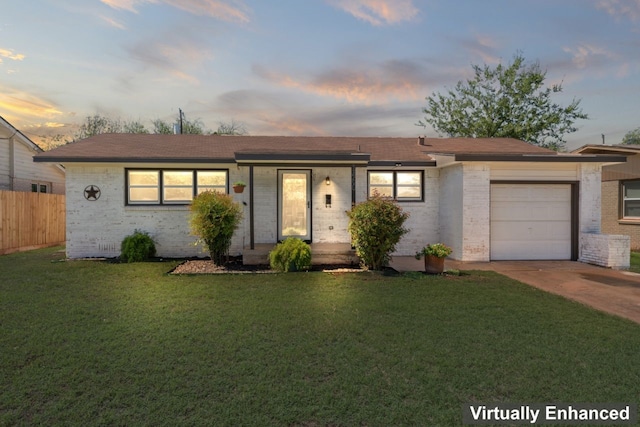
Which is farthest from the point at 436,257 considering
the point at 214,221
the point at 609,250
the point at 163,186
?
the point at 163,186

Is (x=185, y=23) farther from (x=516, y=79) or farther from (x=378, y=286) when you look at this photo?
(x=516, y=79)

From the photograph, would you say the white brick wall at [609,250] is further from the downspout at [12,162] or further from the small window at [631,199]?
the downspout at [12,162]

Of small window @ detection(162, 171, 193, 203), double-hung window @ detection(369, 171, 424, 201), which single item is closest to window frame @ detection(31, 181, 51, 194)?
small window @ detection(162, 171, 193, 203)

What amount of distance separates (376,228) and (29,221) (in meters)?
13.3

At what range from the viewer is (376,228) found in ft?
26.3

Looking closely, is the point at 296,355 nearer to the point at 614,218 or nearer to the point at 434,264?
the point at 434,264

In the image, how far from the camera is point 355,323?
4.72m

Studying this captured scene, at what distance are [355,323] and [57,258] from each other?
10.1 m

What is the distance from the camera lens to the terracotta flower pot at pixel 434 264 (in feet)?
26.4

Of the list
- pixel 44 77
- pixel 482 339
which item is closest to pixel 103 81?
pixel 44 77

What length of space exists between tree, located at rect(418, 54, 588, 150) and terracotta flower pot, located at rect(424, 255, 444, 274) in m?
21.7

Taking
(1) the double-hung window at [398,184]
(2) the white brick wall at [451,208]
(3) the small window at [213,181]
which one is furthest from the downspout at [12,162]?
(2) the white brick wall at [451,208]

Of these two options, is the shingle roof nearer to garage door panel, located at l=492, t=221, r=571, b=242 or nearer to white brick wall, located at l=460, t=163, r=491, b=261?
white brick wall, located at l=460, t=163, r=491, b=261

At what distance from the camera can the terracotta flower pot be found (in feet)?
26.4
